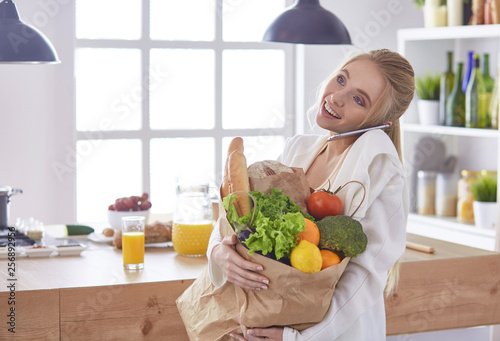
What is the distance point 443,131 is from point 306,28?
150 cm

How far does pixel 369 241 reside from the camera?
1.46 metres

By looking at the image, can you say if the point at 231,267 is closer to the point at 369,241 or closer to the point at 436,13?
the point at 369,241

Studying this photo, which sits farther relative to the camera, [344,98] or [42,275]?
[42,275]

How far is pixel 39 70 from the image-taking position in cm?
350

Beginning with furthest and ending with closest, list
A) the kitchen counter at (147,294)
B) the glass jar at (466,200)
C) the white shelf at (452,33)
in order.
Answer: the glass jar at (466,200)
the white shelf at (452,33)
the kitchen counter at (147,294)

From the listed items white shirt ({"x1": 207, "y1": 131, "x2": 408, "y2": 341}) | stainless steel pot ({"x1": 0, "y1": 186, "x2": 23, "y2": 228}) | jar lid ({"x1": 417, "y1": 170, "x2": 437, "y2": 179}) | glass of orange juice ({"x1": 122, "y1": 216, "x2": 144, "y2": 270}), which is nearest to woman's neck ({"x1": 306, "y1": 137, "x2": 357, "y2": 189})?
white shirt ({"x1": 207, "y1": 131, "x2": 408, "y2": 341})

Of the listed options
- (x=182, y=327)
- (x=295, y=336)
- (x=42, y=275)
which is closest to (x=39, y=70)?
(x=42, y=275)

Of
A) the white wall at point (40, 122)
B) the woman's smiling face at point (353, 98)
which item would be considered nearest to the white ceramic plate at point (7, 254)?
the woman's smiling face at point (353, 98)

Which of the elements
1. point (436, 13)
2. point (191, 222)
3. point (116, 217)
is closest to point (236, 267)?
point (191, 222)

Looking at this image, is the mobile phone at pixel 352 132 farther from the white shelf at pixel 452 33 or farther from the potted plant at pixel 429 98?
the potted plant at pixel 429 98

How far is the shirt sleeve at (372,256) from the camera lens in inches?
56.1

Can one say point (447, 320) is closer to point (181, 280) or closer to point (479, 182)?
point (181, 280)

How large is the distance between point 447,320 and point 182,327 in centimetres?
82

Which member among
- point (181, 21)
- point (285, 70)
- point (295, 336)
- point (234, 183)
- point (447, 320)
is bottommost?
point (447, 320)
